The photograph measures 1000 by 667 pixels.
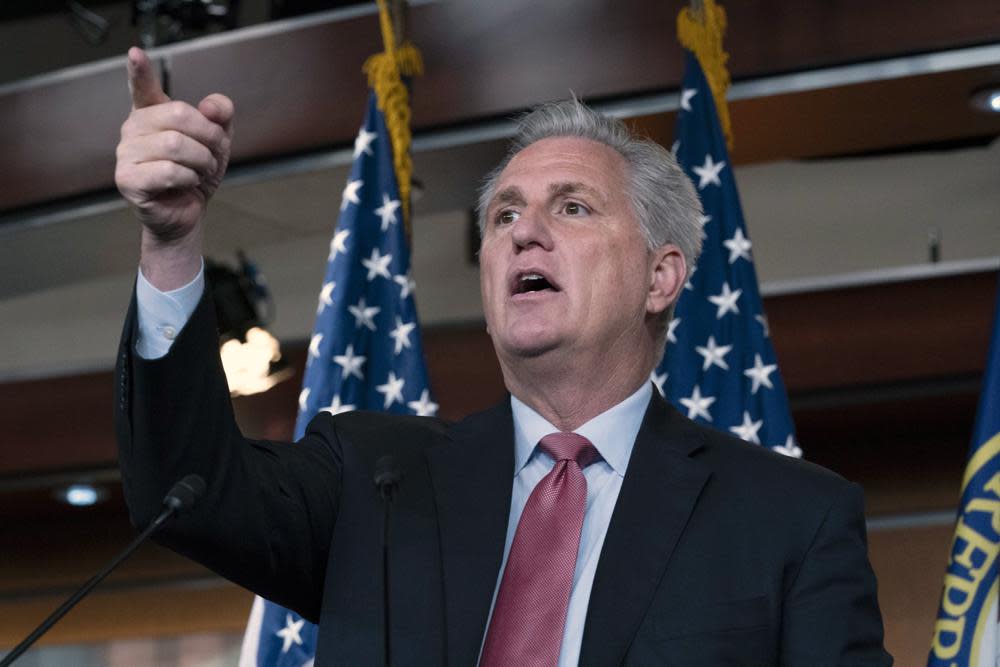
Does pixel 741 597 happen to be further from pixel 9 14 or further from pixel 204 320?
pixel 9 14

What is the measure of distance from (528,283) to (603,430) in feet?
0.85

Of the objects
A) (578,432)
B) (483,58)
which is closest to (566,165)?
(578,432)

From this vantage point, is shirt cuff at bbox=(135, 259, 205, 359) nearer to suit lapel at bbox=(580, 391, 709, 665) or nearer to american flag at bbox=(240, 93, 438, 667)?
suit lapel at bbox=(580, 391, 709, 665)

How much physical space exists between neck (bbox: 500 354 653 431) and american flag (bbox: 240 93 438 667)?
1.34 meters

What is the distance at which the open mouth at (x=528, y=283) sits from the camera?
73.8 inches

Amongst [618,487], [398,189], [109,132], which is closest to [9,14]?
[109,132]

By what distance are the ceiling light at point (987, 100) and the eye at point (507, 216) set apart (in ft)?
7.63

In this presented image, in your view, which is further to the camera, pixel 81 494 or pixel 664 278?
pixel 81 494

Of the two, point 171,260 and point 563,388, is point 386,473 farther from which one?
point 563,388

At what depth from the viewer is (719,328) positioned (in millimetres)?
3211

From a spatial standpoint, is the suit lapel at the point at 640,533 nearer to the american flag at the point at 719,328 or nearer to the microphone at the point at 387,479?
the microphone at the point at 387,479

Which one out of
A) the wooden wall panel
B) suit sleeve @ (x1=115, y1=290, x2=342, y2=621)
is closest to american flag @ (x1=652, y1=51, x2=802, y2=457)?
the wooden wall panel

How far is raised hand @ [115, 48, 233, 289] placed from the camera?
4.16ft

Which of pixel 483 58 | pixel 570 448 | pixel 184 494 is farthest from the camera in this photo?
pixel 483 58
